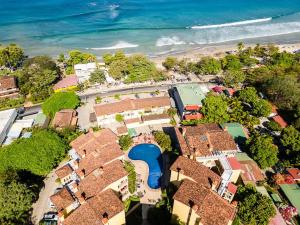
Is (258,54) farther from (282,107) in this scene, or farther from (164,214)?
(164,214)

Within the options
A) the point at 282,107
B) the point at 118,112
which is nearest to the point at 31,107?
the point at 118,112

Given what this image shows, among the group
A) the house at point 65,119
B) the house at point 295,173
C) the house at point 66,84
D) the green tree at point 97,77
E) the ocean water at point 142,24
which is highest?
the ocean water at point 142,24

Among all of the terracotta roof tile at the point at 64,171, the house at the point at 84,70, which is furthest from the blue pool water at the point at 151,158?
the house at the point at 84,70

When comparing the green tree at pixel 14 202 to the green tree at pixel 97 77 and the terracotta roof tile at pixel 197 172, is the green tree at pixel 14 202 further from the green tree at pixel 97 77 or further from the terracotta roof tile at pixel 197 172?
the green tree at pixel 97 77

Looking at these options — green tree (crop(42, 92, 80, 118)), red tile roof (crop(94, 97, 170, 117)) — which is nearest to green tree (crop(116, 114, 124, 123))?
red tile roof (crop(94, 97, 170, 117))

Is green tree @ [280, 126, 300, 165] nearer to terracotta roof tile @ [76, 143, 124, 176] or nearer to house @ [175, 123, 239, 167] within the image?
house @ [175, 123, 239, 167]

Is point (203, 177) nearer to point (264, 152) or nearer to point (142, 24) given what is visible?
point (264, 152)
